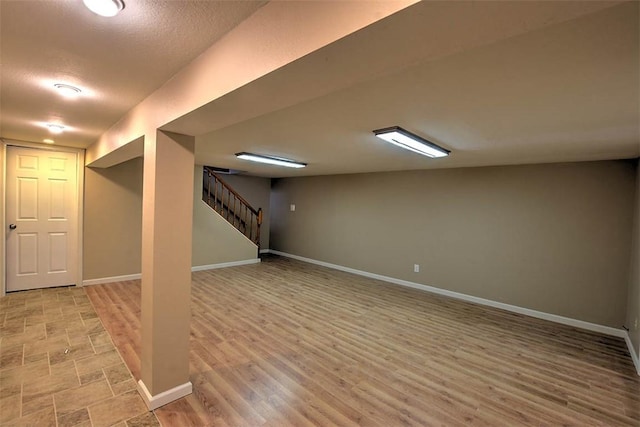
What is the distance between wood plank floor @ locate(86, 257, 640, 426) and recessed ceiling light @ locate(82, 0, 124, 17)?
236cm

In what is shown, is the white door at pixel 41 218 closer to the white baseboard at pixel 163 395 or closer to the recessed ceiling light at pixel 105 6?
the white baseboard at pixel 163 395

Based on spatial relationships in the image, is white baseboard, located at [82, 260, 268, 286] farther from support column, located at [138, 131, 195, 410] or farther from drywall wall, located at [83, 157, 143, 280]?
support column, located at [138, 131, 195, 410]

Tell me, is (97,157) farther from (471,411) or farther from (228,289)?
(471,411)

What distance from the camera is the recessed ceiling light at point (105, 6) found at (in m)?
1.12

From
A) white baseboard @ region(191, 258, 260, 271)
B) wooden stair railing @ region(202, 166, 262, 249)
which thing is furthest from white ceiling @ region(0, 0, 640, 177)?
wooden stair railing @ region(202, 166, 262, 249)

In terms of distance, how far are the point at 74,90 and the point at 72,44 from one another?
0.82 m

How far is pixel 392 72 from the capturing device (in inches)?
45.8

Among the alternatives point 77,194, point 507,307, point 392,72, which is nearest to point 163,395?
point 392,72

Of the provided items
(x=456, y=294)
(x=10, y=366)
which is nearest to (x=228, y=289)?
(x=10, y=366)

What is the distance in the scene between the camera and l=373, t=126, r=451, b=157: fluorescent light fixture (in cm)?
267

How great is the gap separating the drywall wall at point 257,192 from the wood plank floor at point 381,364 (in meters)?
3.67

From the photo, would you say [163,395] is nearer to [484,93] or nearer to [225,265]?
[484,93]

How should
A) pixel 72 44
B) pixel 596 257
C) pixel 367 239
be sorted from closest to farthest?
pixel 72 44, pixel 596 257, pixel 367 239

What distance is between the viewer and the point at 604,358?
3041mm
